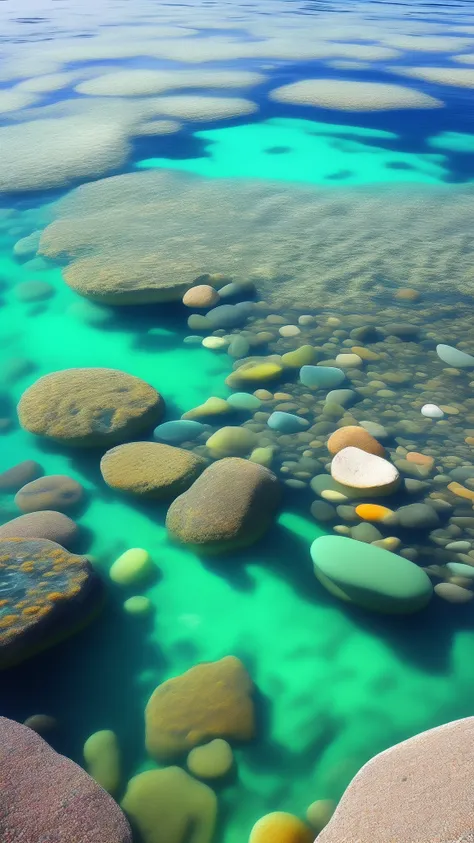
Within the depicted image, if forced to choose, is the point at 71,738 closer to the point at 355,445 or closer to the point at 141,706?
the point at 141,706

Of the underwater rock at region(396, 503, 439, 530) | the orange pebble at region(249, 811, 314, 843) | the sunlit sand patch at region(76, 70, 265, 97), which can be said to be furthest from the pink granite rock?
the sunlit sand patch at region(76, 70, 265, 97)

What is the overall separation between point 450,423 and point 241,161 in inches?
132

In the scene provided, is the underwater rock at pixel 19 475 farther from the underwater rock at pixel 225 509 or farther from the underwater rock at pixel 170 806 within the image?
the underwater rock at pixel 170 806

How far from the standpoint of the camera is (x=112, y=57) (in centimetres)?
822

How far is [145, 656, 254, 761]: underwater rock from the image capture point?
57.6 inches

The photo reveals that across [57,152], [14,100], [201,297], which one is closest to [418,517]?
[201,297]

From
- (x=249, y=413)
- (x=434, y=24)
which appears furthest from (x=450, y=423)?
(x=434, y=24)

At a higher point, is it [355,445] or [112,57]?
[112,57]

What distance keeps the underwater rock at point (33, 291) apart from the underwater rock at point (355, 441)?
1.79 metres

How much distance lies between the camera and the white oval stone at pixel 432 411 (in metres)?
2.41

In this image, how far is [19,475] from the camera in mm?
2230

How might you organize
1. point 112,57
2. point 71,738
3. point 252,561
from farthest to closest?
point 112,57
point 252,561
point 71,738

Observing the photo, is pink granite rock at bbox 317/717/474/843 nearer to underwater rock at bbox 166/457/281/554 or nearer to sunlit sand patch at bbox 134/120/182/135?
underwater rock at bbox 166/457/281/554

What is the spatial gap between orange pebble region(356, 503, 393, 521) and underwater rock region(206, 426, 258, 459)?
0.44 metres
